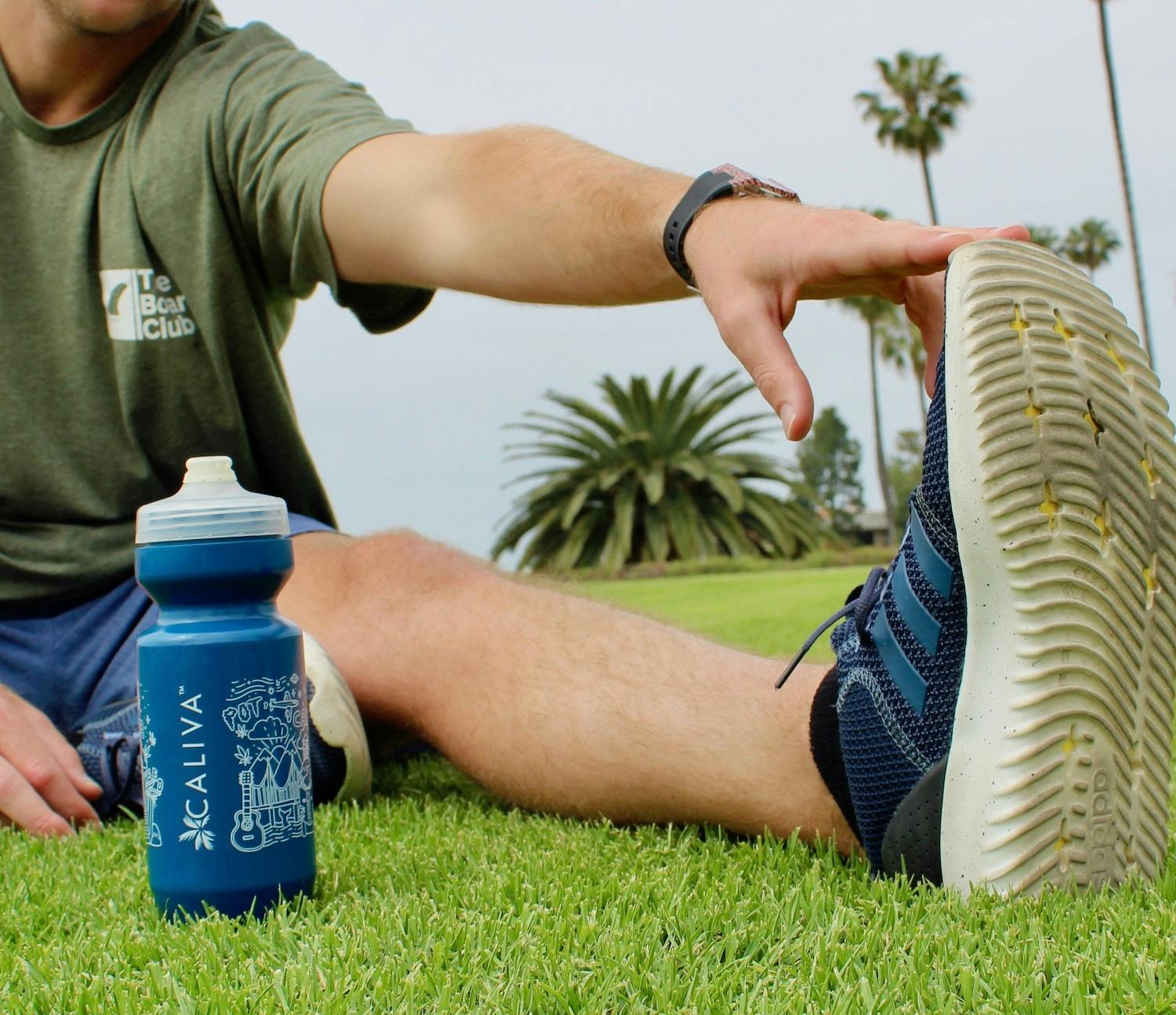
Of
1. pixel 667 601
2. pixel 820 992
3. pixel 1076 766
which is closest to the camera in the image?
pixel 820 992

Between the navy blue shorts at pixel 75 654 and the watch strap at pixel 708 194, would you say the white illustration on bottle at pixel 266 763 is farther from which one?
the navy blue shorts at pixel 75 654

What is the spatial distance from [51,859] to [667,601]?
30.4ft

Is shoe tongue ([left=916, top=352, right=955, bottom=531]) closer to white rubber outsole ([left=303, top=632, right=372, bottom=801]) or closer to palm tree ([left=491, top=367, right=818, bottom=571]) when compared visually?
white rubber outsole ([left=303, top=632, right=372, bottom=801])

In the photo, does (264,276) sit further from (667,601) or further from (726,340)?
(667,601)

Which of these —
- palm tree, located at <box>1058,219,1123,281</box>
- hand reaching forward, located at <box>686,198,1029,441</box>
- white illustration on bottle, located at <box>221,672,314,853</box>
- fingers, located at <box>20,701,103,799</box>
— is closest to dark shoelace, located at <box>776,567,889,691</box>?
hand reaching forward, located at <box>686,198,1029,441</box>

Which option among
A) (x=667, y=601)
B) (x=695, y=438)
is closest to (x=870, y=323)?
(x=695, y=438)

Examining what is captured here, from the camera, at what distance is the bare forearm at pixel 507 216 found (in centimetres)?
157

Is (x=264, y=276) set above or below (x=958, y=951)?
above

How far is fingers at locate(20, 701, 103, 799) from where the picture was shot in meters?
1.92

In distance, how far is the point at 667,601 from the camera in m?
10.8

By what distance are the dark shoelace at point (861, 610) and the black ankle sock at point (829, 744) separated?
2.2 inches

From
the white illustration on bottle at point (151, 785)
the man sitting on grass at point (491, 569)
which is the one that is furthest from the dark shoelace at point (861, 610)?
the white illustration on bottle at point (151, 785)

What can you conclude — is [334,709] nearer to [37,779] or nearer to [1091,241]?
[37,779]

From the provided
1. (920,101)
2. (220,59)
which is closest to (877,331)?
(920,101)
